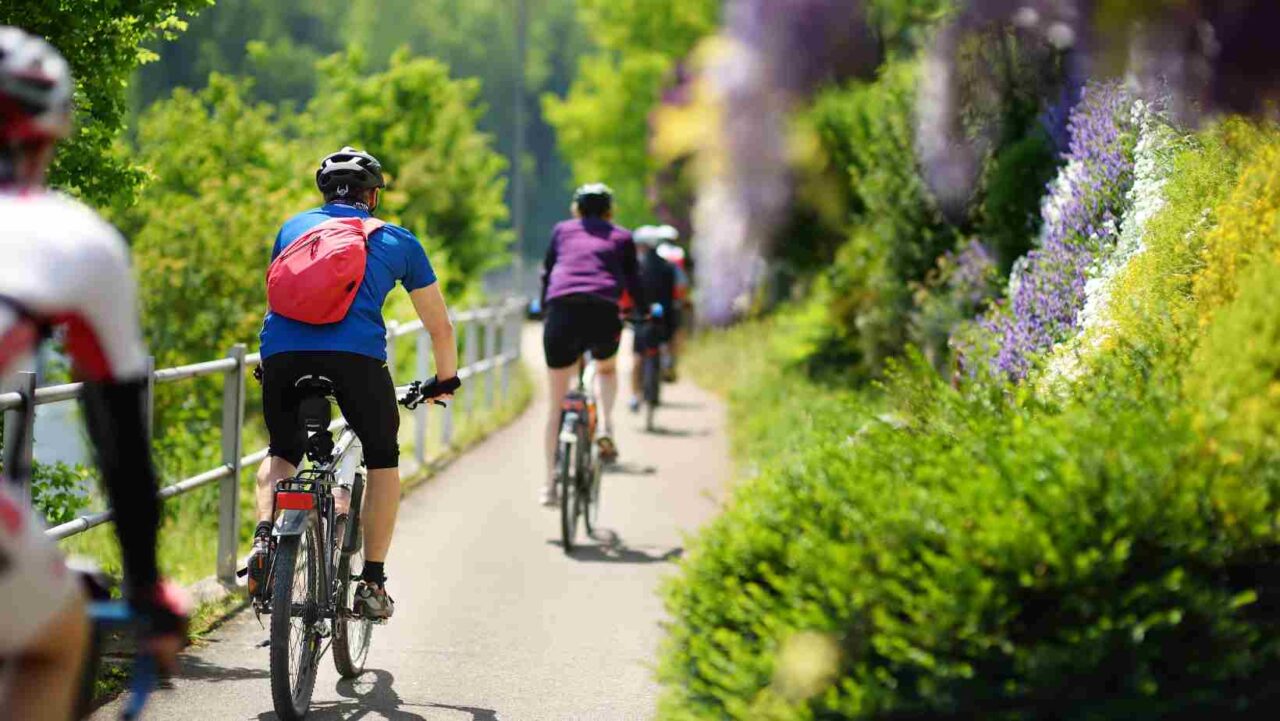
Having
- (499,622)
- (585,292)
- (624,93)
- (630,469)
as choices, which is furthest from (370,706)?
(624,93)

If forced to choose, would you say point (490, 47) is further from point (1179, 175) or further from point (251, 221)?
point (1179, 175)

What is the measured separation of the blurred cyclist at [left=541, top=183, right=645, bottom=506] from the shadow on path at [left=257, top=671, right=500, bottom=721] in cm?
409

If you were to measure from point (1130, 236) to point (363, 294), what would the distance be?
11.7 feet

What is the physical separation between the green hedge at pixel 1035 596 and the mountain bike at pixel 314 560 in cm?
165

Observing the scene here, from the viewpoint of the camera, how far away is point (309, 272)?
595cm

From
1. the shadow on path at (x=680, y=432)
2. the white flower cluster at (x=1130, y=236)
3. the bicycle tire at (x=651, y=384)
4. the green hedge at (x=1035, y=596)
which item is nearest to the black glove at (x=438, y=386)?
the green hedge at (x=1035, y=596)

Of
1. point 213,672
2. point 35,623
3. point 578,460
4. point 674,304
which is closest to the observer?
point 35,623

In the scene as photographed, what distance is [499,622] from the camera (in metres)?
7.93

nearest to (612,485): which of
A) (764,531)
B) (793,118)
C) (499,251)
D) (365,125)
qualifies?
(793,118)

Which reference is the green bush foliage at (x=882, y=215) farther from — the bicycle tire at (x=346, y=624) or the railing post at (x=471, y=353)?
the bicycle tire at (x=346, y=624)

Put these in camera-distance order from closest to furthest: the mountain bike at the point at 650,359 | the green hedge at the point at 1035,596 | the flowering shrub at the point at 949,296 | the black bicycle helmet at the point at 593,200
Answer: the green hedge at the point at 1035,596 → the black bicycle helmet at the point at 593,200 → the flowering shrub at the point at 949,296 → the mountain bike at the point at 650,359

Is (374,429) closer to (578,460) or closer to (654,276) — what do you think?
(578,460)

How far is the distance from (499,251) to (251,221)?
20.4 metres

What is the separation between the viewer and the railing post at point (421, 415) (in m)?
13.3
